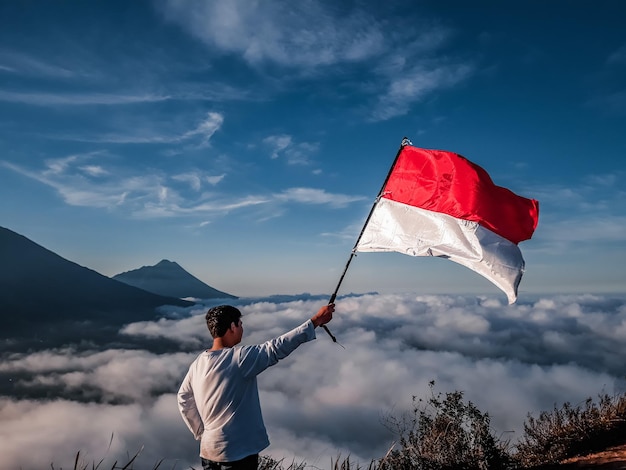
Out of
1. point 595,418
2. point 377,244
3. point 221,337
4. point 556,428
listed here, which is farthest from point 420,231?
point 595,418

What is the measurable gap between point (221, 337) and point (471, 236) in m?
4.30

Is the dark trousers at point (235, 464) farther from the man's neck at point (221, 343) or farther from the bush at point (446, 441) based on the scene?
the bush at point (446, 441)

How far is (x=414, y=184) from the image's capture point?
263 inches

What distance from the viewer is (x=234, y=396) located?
3.25 metres

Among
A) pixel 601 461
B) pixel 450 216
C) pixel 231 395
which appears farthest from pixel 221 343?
pixel 601 461

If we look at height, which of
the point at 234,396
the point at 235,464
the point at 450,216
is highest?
the point at 450,216

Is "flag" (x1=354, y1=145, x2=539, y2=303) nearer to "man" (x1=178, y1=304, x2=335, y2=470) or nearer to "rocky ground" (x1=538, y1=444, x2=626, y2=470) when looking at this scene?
"man" (x1=178, y1=304, x2=335, y2=470)

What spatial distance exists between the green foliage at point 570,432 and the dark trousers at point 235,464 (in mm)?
7101

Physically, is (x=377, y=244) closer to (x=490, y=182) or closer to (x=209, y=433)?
(x=490, y=182)

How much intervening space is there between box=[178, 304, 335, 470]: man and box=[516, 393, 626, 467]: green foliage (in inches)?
285

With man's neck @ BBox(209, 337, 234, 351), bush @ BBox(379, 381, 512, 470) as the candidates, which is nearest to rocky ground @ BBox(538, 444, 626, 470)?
bush @ BBox(379, 381, 512, 470)

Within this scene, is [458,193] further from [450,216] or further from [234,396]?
[234,396]

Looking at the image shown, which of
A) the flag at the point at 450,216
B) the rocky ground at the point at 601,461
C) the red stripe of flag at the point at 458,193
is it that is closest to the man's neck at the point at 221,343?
the flag at the point at 450,216

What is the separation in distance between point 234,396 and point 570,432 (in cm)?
885
